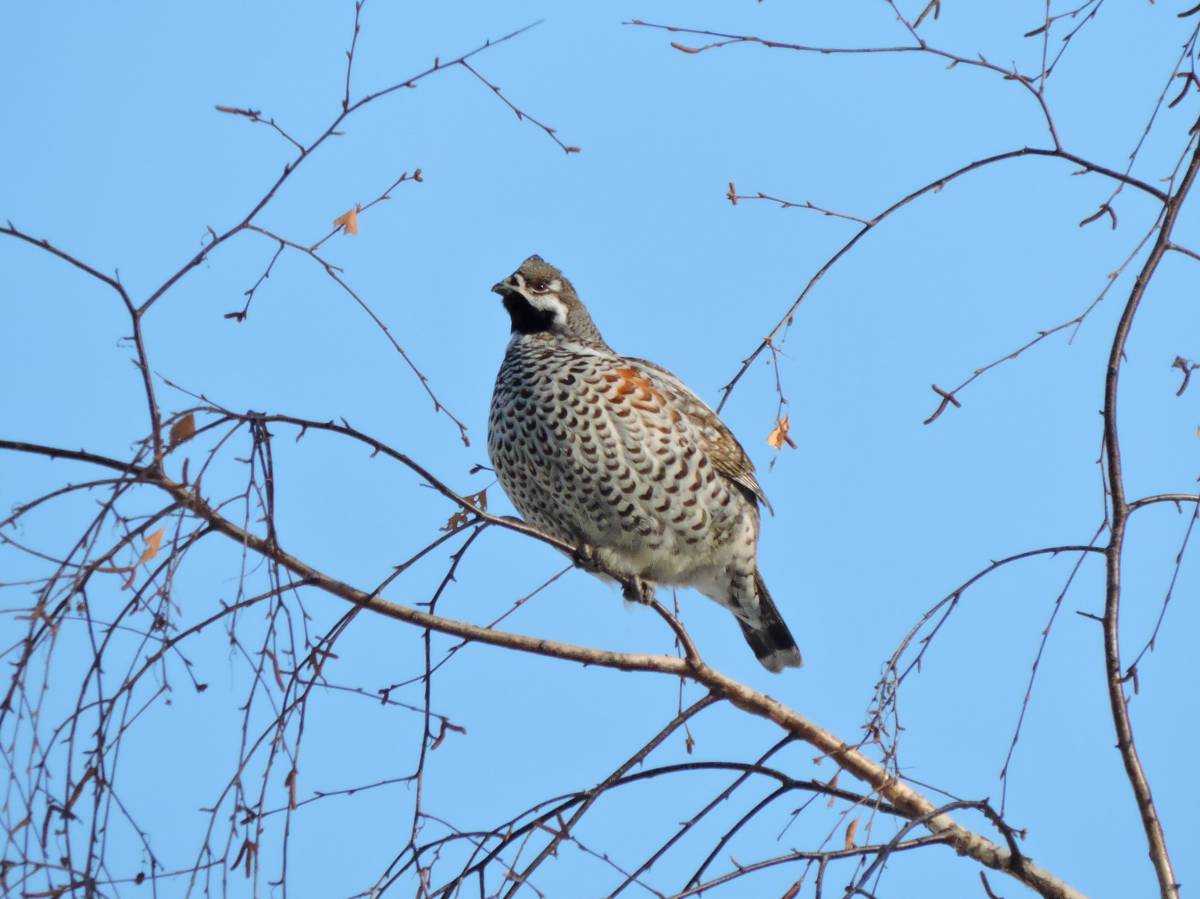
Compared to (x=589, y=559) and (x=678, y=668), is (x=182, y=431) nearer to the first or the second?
(x=678, y=668)

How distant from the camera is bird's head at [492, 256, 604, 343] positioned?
8992mm

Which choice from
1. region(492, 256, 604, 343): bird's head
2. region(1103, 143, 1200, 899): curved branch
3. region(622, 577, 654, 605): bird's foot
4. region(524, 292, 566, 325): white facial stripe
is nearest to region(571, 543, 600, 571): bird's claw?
region(622, 577, 654, 605): bird's foot

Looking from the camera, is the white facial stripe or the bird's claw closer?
the bird's claw

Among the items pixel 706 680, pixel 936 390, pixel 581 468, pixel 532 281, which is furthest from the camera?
pixel 532 281

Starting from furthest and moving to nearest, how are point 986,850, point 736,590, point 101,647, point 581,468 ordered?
1. point 736,590
2. point 581,468
3. point 986,850
4. point 101,647

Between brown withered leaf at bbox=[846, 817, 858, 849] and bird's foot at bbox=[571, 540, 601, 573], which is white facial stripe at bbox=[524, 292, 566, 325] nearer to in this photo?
bird's foot at bbox=[571, 540, 601, 573]

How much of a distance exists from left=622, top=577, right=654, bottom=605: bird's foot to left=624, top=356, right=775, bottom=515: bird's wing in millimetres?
782

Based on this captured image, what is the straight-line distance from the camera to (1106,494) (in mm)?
4465

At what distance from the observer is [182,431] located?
390 cm

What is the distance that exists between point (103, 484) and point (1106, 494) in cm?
292

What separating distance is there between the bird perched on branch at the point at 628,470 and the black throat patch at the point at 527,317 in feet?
1.03

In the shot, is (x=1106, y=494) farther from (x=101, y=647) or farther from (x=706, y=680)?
(x=101, y=647)

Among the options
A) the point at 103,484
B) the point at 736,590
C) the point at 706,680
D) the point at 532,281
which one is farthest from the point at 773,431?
the point at 532,281

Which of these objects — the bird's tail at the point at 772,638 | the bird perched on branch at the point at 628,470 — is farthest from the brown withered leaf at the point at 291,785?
the bird's tail at the point at 772,638
